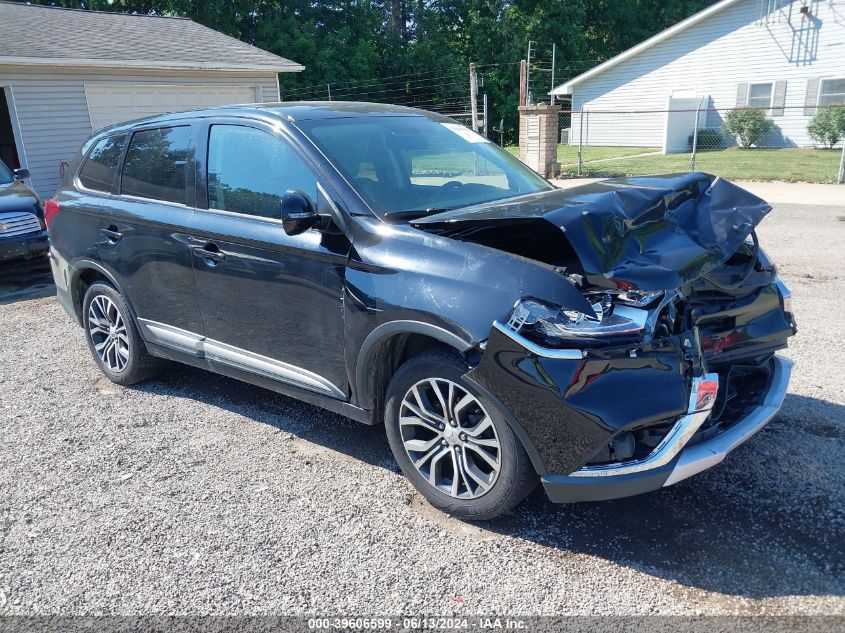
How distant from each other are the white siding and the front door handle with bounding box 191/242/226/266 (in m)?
11.8

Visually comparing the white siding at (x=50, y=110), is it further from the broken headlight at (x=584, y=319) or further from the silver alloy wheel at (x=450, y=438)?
the broken headlight at (x=584, y=319)

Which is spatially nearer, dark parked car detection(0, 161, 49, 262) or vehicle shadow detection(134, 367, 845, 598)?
vehicle shadow detection(134, 367, 845, 598)

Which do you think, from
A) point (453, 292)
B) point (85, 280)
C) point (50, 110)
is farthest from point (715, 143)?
point (453, 292)

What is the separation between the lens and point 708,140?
89.6 ft

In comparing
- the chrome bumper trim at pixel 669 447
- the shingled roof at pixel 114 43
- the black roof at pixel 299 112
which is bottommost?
the chrome bumper trim at pixel 669 447

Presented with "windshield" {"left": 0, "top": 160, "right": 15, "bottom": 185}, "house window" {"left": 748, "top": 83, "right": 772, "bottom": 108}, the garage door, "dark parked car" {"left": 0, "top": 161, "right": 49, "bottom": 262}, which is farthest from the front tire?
"house window" {"left": 748, "top": 83, "right": 772, "bottom": 108}

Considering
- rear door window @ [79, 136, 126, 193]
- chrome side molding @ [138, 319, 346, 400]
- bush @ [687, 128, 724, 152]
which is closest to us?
chrome side molding @ [138, 319, 346, 400]

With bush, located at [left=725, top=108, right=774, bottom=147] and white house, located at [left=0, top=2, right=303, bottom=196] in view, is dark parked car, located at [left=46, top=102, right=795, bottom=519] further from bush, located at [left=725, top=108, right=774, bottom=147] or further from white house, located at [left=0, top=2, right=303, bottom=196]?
bush, located at [left=725, top=108, right=774, bottom=147]

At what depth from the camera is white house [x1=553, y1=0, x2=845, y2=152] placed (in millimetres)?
25109

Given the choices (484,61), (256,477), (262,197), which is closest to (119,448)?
(256,477)

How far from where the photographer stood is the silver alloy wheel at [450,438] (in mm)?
3156

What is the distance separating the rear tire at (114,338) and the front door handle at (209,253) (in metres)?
1.03

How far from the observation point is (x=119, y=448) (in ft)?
14.2

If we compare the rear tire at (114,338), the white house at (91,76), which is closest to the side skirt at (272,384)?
the rear tire at (114,338)
